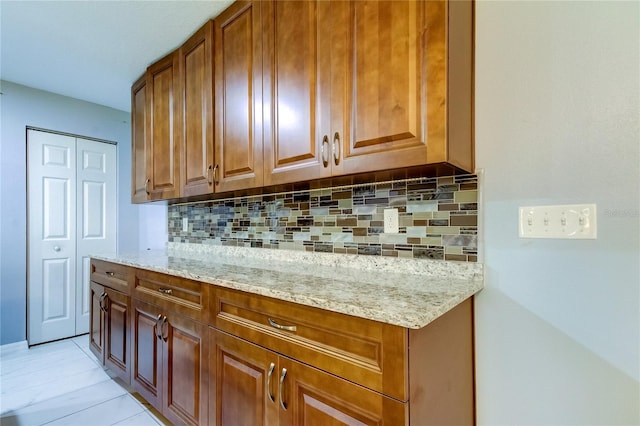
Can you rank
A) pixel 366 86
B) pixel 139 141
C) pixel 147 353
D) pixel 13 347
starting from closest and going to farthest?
pixel 366 86
pixel 147 353
pixel 139 141
pixel 13 347

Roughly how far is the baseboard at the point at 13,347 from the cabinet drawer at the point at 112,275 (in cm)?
112

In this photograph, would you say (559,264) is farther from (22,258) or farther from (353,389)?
(22,258)

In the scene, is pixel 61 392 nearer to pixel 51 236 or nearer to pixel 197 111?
pixel 51 236

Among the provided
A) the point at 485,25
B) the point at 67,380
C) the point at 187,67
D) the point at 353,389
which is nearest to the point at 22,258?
the point at 67,380

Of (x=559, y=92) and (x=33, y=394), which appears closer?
(x=559, y=92)

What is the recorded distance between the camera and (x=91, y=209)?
3.13 metres

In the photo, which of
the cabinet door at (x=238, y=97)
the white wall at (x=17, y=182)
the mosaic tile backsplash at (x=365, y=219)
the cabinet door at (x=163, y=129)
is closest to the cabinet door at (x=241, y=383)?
the mosaic tile backsplash at (x=365, y=219)

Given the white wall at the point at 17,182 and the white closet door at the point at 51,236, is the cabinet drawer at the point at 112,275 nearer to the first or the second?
the white wall at the point at 17,182

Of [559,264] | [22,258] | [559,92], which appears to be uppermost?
[559,92]

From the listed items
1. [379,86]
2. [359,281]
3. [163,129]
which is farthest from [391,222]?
[163,129]

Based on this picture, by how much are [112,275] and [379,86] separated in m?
2.05

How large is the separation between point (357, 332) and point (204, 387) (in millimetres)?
871

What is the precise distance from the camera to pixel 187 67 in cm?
193

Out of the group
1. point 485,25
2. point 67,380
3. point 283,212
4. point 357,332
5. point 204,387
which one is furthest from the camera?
point 67,380
